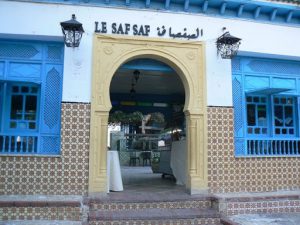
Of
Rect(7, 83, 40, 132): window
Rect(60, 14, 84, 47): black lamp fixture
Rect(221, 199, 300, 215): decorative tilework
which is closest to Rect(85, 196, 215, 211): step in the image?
Rect(221, 199, 300, 215): decorative tilework

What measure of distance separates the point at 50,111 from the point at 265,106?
17.5 feet

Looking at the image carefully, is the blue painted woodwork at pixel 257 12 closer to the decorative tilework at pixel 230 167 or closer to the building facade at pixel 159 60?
the building facade at pixel 159 60

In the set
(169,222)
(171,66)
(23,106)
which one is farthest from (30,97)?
(169,222)

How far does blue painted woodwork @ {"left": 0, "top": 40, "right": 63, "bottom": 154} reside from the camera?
299 inches

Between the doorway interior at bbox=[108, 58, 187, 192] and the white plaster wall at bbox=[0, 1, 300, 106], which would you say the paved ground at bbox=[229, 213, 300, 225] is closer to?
the doorway interior at bbox=[108, 58, 187, 192]

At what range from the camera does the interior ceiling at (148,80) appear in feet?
28.0

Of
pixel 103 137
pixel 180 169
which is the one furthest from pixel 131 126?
pixel 103 137

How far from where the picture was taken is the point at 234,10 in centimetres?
870

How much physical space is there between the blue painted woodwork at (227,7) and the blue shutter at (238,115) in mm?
1661

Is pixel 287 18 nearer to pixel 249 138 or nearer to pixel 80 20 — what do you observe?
pixel 249 138

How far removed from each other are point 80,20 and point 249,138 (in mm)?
4930

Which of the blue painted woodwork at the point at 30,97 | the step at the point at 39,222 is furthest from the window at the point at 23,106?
the step at the point at 39,222

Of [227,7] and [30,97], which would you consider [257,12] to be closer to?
[227,7]

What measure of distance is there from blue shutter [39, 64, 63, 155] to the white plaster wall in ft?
0.87
